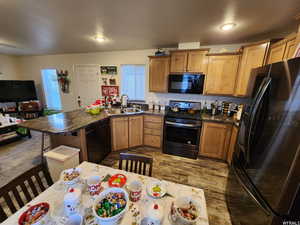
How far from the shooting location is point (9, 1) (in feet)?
4.65

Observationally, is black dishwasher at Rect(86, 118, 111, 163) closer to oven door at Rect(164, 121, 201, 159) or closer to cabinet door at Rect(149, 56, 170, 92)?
oven door at Rect(164, 121, 201, 159)

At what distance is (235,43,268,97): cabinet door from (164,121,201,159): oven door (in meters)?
1.11

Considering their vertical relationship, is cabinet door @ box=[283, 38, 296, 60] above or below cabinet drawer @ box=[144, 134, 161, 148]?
above

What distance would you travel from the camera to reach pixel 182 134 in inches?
106

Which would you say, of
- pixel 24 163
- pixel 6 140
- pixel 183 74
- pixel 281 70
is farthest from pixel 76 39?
pixel 281 70

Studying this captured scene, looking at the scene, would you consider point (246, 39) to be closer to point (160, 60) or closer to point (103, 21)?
point (160, 60)

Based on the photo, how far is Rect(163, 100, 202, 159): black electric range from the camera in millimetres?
2582

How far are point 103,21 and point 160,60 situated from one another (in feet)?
4.60

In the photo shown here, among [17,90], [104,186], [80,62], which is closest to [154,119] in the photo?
[104,186]

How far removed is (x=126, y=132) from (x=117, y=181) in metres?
1.89

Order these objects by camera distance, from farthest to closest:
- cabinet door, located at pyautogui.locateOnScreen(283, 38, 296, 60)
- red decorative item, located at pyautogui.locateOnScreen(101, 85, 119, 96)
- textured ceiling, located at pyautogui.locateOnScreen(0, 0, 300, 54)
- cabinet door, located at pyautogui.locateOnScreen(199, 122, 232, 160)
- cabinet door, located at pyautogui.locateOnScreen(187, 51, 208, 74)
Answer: red decorative item, located at pyautogui.locateOnScreen(101, 85, 119, 96)
cabinet door, located at pyautogui.locateOnScreen(187, 51, 208, 74)
cabinet door, located at pyautogui.locateOnScreen(199, 122, 232, 160)
cabinet door, located at pyautogui.locateOnScreen(283, 38, 296, 60)
textured ceiling, located at pyautogui.locateOnScreen(0, 0, 300, 54)

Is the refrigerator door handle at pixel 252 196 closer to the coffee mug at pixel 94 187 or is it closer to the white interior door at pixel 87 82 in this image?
the coffee mug at pixel 94 187

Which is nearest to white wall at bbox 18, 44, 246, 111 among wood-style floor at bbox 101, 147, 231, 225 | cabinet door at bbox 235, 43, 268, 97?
cabinet door at bbox 235, 43, 268, 97

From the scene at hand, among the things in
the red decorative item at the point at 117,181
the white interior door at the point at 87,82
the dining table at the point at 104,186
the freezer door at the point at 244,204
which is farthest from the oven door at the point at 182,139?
the white interior door at the point at 87,82
